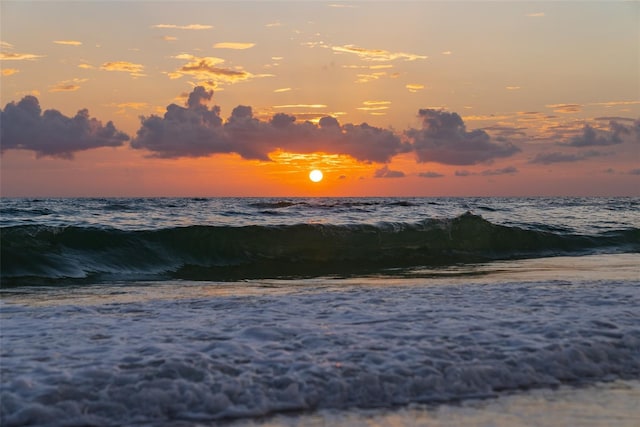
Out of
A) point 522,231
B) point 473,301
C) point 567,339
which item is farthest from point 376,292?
point 522,231

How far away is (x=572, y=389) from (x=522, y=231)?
15.7 m

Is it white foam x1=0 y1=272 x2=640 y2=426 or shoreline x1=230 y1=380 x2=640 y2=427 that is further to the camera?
white foam x1=0 y1=272 x2=640 y2=426

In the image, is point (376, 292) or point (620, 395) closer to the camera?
point (620, 395)

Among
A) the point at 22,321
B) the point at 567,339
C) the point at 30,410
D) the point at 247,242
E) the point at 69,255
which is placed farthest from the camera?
the point at 247,242

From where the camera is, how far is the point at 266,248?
50.8 feet

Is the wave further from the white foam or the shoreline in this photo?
the shoreline

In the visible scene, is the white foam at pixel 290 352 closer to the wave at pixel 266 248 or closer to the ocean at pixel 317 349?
the ocean at pixel 317 349

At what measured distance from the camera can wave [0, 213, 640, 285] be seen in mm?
12172

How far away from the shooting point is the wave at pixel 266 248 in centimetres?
1217

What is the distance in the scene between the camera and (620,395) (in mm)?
4328

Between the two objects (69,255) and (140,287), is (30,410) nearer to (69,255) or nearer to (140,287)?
(140,287)

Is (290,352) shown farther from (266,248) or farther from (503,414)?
(266,248)

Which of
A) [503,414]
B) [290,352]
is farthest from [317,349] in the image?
[503,414]

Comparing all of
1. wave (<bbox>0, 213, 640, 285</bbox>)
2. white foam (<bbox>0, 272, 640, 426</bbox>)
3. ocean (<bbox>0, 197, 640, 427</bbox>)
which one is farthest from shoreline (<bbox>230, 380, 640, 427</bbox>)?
wave (<bbox>0, 213, 640, 285</bbox>)
